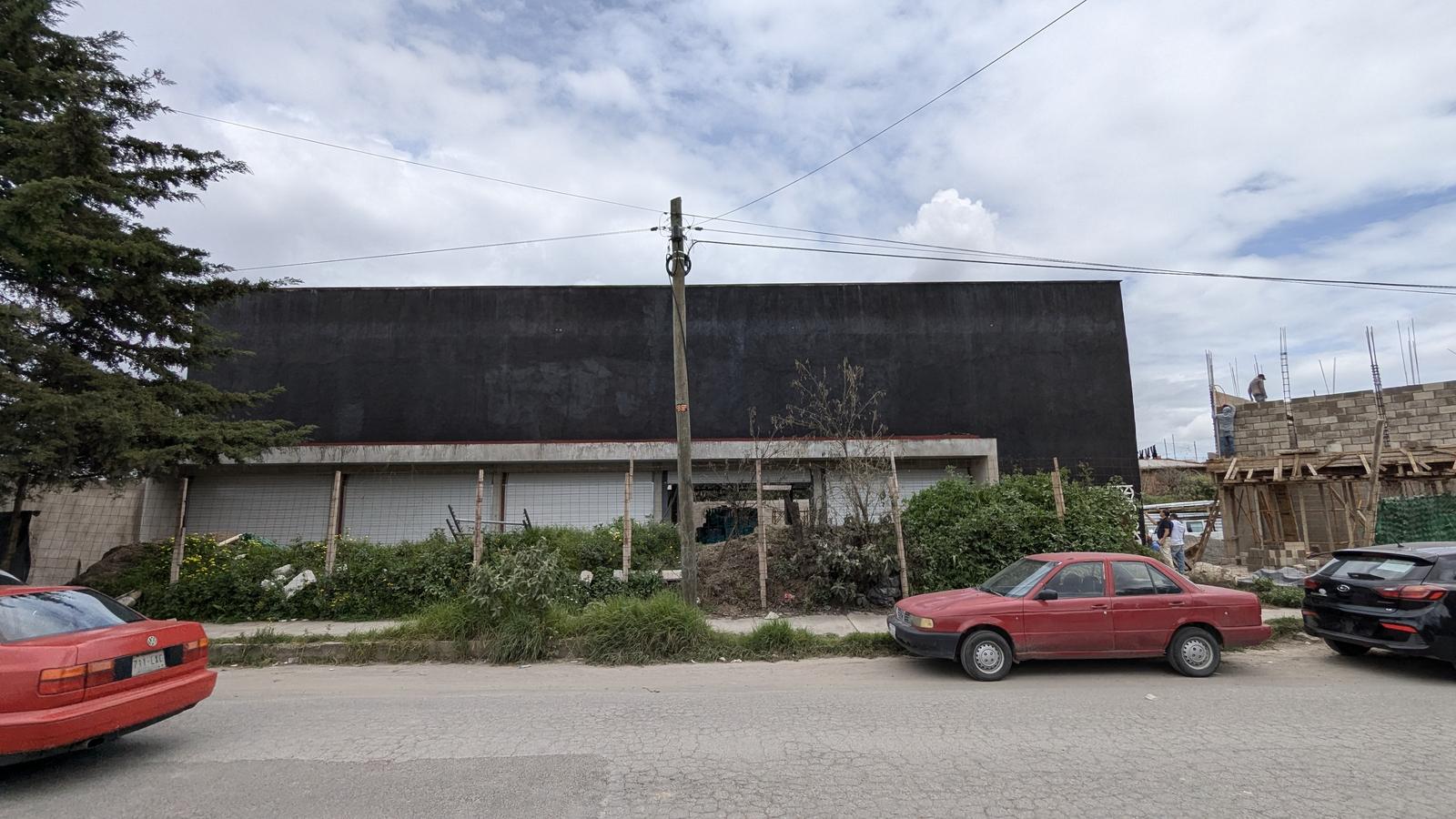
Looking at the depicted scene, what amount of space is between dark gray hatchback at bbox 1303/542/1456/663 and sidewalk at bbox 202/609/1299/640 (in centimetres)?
208

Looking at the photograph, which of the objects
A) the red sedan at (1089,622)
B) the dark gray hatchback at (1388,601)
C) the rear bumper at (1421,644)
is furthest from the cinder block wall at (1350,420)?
the red sedan at (1089,622)

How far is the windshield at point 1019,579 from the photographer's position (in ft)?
28.6

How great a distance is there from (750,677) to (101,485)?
11152 millimetres

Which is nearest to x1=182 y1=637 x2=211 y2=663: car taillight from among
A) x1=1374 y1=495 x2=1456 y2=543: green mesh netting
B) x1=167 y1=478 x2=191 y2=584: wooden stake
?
x1=167 y1=478 x2=191 y2=584: wooden stake

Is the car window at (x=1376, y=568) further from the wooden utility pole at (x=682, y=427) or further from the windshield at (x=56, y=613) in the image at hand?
the windshield at (x=56, y=613)

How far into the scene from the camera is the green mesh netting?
15109 mm

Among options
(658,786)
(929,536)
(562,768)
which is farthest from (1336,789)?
(929,536)

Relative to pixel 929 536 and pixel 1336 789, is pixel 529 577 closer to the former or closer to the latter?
pixel 929 536

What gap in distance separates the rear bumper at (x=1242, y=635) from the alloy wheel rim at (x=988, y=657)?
254cm

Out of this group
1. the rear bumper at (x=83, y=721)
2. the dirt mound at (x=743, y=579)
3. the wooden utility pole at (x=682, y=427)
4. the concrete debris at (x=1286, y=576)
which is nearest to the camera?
the rear bumper at (x=83, y=721)

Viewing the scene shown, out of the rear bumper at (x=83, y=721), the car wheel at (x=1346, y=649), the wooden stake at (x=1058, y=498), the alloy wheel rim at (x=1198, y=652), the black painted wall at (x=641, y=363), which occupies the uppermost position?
the black painted wall at (x=641, y=363)

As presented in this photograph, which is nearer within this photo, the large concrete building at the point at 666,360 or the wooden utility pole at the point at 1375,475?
the wooden utility pole at the point at 1375,475

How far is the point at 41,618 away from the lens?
548 centimetres

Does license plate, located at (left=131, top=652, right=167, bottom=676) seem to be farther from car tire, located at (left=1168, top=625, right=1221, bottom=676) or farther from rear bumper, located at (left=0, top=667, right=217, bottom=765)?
car tire, located at (left=1168, top=625, right=1221, bottom=676)
